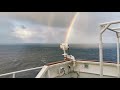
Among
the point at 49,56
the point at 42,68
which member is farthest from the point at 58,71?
the point at 49,56

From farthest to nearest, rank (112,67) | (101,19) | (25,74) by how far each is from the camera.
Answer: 1. (112,67)
2. (101,19)
3. (25,74)

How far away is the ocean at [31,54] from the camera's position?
3227 millimetres

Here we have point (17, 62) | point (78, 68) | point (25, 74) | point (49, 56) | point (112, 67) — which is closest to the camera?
point (25, 74)

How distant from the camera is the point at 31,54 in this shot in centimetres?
470

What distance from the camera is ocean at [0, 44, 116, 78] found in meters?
3.23
